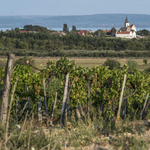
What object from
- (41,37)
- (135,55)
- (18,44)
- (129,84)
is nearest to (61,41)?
(41,37)

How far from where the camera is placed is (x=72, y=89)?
5406 millimetres

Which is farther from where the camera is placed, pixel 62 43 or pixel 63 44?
pixel 62 43

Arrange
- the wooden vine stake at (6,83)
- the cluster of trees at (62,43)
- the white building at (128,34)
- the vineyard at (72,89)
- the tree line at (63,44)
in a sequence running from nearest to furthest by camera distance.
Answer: the wooden vine stake at (6,83), the vineyard at (72,89), the tree line at (63,44), the cluster of trees at (62,43), the white building at (128,34)

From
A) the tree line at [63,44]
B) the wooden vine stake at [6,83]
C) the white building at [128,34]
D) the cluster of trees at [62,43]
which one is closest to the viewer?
the wooden vine stake at [6,83]

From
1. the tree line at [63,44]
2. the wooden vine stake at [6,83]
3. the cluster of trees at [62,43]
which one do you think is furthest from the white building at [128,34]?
the wooden vine stake at [6,83]

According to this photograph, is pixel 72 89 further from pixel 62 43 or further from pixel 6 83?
pixel 62 43

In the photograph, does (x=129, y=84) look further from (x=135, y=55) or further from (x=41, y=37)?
(x=41, y=37)

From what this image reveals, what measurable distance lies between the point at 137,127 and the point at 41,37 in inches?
3389

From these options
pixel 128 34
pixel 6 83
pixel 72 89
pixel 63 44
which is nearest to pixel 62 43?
pixel 63 44

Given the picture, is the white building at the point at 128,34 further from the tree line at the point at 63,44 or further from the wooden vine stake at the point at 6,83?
the wooden vine stake at the point at 6,83

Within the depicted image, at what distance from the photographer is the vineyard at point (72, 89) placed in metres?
5.30

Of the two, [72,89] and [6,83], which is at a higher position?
[6,83]

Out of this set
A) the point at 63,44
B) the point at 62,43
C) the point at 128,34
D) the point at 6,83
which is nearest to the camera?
the point at 6,83

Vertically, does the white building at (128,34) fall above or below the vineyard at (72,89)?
above
